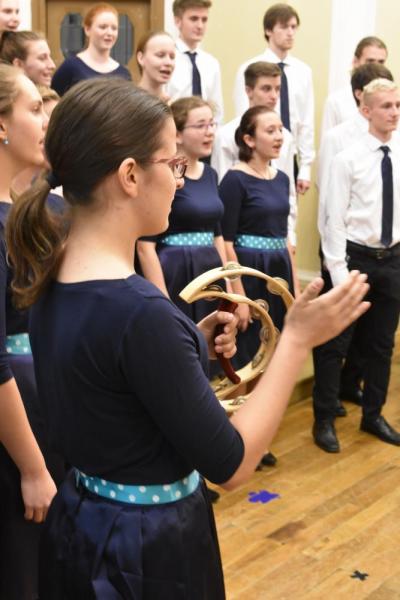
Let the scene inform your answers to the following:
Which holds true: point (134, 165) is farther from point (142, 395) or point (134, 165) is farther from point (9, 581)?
point (9, 581)

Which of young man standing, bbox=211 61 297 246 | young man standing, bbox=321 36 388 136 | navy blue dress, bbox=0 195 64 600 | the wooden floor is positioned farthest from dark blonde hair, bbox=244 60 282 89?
navy blue dress, bbox=0 195 64 600

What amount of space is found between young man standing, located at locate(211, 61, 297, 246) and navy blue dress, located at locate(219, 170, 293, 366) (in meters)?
0.54

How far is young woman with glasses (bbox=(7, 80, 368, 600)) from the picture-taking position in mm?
1162

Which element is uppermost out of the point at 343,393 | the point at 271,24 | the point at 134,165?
the point at 271,24

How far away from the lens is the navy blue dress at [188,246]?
328cm

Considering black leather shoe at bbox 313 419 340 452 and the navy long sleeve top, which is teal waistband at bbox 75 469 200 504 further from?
black leather shoe at bbox 313 419 340 452

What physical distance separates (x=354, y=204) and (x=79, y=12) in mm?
3300

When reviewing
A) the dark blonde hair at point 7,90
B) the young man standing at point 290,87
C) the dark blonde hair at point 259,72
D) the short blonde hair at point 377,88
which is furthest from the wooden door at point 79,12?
the dark blonde hair at point 7,90

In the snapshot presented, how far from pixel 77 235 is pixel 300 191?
13.4 feet

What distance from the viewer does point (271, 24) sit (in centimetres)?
522

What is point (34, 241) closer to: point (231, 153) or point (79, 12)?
point (231, 153)

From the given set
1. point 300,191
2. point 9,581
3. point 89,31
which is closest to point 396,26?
point 300,191

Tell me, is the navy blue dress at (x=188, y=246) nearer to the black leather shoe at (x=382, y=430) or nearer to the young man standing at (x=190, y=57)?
the black leather shoe at (x=382, y=430)

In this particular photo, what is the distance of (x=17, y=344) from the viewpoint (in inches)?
71.0
